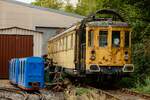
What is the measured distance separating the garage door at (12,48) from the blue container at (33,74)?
33.4ft

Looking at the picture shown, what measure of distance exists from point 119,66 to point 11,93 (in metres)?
4.60

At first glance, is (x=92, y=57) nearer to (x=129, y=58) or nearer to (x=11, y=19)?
(x=129, y=58)

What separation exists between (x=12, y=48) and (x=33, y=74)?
10.9m

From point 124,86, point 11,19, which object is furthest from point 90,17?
point 11,19

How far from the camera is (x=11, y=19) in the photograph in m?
39.5

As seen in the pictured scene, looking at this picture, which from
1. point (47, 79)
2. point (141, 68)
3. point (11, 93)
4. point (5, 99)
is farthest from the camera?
point (47, 79)

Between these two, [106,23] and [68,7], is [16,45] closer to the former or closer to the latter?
[106,23]

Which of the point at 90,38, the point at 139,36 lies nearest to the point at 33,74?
the point at 90,38

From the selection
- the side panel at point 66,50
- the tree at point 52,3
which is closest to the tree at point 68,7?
the tree at point 52,3

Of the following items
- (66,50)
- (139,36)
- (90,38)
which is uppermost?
(139,36)

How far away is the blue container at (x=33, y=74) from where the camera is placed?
70.7 ft

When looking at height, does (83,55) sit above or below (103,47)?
below

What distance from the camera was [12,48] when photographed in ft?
106

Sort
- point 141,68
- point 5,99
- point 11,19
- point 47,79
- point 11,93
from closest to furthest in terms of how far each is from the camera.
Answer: point 5,99, point 11,93, point 141,68, point 47,79, point 11,19
